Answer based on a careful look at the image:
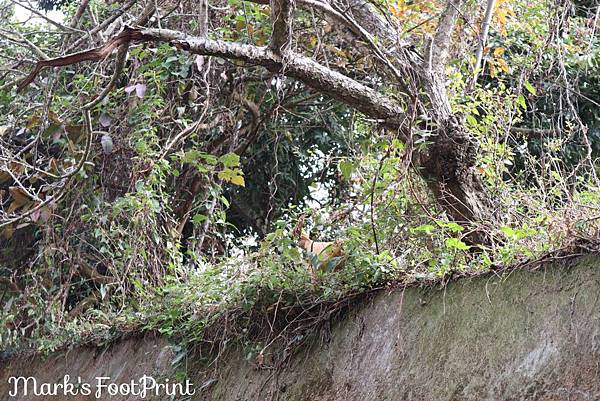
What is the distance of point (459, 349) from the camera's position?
A: 227cm

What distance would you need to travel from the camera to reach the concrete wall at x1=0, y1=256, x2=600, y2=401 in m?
1.93

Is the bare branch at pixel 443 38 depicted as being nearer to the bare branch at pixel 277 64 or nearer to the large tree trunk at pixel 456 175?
the bare branch at pixel 277 64

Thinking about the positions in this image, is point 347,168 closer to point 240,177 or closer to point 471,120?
point 471,120

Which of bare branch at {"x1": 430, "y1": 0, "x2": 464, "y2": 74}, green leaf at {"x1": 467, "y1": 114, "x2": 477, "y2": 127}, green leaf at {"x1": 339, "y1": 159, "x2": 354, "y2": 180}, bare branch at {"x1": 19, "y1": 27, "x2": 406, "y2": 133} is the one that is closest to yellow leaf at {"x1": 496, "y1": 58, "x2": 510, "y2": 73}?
bare branch at {"x1": 430, "y1": 0, "x2": 464, "y2": 74}

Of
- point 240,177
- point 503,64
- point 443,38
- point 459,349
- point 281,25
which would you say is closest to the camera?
point 459,349

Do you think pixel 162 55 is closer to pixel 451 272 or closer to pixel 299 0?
pixel 299 0

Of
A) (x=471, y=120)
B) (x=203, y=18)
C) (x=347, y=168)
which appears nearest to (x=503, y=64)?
(x=471, y=120)

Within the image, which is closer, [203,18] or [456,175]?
[456,175]

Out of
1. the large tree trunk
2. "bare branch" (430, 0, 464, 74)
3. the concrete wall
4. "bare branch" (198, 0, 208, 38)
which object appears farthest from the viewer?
"bare branch" (430, 0, 464, 74)

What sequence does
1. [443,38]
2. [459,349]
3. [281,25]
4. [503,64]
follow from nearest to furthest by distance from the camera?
1. [459,349]
2. [281,25]
3. [443,38]
4. [503,64]

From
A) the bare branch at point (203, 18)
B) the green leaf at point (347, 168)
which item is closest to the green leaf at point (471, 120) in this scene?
the green leaf at point (347, 168)

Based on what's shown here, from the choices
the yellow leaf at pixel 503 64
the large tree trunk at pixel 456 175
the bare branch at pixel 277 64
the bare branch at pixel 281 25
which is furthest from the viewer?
the yellow leaf at pixel 503 64

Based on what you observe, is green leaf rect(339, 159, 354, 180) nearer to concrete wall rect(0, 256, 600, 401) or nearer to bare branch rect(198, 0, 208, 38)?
concrete wall rect(0, 256, 600, 401)

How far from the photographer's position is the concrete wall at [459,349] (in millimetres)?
1935
